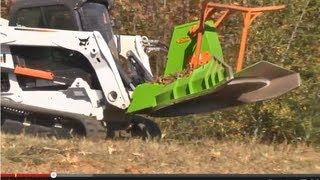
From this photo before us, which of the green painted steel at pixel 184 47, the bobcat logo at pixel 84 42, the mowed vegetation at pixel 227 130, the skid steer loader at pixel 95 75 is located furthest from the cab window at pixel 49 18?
the mowed vegetation at pixel 227 130

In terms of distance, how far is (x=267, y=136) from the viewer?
9867 mm

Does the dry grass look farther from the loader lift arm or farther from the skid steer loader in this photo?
the loader lift arm

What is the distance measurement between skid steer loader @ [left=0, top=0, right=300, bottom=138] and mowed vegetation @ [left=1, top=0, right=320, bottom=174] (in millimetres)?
541

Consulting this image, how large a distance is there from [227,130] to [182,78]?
2.27 m

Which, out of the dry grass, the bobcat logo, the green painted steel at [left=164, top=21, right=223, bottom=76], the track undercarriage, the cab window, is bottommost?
the dry grass

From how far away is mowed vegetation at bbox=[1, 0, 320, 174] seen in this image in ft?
21.7

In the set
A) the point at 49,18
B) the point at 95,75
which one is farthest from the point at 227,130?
the point at 49,18

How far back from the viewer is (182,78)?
26.3 feet

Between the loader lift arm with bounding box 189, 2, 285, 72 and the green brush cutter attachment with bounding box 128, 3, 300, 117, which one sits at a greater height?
the loader lift arm with bounding box 189, 2, 285, 72

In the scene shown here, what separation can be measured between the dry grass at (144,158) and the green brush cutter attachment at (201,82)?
64 centimetres

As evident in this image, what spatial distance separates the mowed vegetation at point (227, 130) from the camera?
6629mm

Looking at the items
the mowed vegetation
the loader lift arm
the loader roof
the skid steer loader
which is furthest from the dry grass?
the loader roof

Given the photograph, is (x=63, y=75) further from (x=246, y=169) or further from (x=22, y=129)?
(x=246, y=169)

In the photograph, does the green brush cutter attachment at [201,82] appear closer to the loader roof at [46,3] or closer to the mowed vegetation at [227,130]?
the mowed vegetation at [227,130]
